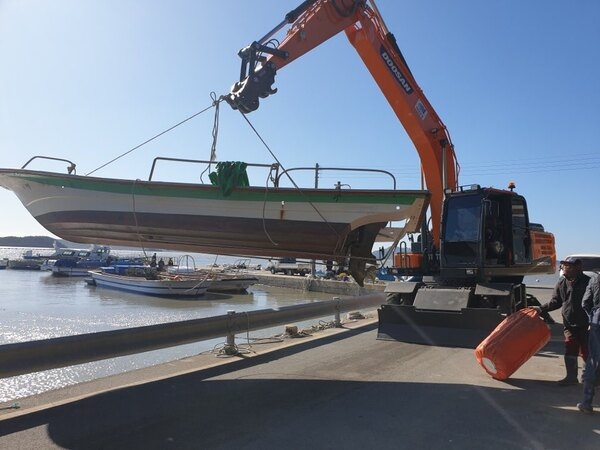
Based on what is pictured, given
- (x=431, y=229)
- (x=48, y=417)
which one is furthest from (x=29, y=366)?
(x=431, y=229)

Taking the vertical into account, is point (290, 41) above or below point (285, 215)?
above

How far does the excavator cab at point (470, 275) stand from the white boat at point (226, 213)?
1296 millimetres

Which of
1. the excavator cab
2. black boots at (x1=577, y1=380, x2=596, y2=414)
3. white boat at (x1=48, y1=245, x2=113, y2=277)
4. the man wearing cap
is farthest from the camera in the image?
white boat at (x1=48, y1=245, x2=113, y2=277)

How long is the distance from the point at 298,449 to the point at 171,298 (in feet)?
90.7

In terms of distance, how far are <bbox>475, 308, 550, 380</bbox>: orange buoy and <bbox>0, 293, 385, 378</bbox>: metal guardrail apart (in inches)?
124

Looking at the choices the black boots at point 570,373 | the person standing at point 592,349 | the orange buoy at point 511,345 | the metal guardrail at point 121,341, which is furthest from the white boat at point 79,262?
the person standing at point 592,349

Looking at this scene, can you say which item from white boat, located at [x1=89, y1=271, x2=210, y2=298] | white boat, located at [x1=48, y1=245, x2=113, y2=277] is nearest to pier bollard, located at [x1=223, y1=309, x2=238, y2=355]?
white boat, located at [x1=89, y1=271, x2=210, y2=298]

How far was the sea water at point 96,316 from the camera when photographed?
8492 mm

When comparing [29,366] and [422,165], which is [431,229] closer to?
[422,165]

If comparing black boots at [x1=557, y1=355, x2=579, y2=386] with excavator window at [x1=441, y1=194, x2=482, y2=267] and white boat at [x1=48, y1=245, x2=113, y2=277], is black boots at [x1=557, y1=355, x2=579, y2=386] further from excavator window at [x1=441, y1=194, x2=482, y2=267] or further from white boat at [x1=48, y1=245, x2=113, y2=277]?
white boat at [x1=48, y1=245, x2=113, y2=277]

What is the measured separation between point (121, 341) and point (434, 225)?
7.55 m

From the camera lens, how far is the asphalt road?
12.9 feet

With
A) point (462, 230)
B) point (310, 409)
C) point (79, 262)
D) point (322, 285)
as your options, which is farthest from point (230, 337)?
point (79, 262)

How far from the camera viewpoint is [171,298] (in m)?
30.1
